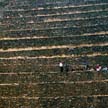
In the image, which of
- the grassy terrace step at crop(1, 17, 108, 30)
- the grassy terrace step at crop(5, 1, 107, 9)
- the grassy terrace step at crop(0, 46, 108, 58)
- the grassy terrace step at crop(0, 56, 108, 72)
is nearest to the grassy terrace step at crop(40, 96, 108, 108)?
the grassy terrace step at crop(0, 56, 108, 72)

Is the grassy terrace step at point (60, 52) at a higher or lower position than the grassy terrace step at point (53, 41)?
lower

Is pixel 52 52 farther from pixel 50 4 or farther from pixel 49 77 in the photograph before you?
pixel 50 4

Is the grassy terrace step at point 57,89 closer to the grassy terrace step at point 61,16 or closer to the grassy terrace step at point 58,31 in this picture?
the grassy terrace step at point 58,31

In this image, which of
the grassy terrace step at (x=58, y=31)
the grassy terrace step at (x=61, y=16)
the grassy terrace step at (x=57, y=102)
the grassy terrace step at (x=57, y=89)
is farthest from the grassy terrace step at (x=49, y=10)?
the grassy terrace step at (x=57, y=102)

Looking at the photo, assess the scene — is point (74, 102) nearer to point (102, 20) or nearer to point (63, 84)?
point (63, 84)

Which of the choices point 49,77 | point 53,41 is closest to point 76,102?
point 49,77

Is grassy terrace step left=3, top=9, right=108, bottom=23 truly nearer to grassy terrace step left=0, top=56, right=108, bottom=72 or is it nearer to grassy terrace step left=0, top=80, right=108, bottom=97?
grassy terrace step left=0, top=56, right=108, bottom=72
